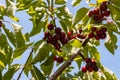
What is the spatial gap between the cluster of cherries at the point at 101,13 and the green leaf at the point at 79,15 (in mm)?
88

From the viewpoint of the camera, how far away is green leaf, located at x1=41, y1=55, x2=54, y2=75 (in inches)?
147

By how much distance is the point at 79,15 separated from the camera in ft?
13.1

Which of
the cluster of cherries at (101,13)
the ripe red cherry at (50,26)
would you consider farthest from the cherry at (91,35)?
the ripe red cherry at (50,26)

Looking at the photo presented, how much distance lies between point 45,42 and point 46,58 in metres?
0.19

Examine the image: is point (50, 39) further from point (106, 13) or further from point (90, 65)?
point (106, 13)

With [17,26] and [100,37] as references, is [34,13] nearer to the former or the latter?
[17,26]

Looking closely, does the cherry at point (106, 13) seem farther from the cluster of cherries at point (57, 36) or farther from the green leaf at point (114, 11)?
the cluster of cherries at point (57, 36)

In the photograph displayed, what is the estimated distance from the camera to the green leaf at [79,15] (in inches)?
154

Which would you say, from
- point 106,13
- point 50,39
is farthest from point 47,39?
point 106,13

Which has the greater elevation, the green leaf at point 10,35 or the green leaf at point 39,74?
the green leaf at point 10,35

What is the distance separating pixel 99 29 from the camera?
388cm

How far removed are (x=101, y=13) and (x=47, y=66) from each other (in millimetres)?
840

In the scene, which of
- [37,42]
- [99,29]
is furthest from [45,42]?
[99,29]

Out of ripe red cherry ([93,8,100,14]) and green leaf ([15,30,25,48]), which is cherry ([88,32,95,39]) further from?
green leaf ([15,30,25,48])
